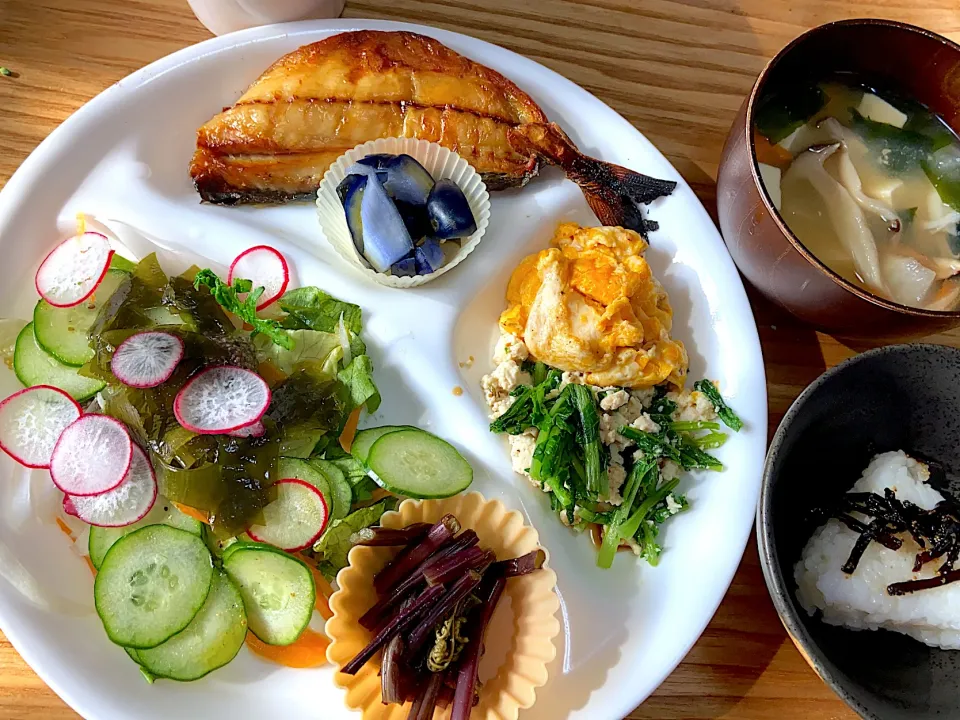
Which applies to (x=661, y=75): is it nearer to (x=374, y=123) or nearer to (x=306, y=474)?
(x=374, y=123)

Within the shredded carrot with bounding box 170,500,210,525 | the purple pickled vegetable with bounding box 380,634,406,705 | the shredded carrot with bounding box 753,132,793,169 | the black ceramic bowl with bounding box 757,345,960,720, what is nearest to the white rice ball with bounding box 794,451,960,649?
the black ceramic bowl with bounding box 757,345,960,720

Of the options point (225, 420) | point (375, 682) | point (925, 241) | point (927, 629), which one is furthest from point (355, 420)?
point (925, 241)

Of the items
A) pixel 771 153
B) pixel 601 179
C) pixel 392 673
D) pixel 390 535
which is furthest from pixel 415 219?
pixel 392 673

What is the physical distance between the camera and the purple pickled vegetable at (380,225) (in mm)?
2027

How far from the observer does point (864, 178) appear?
7.34 feet

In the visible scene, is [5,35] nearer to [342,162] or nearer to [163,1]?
[163,1]

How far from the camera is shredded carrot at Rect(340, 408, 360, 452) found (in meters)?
2.03

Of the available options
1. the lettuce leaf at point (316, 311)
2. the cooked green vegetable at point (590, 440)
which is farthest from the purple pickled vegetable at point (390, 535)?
the lettuce leaf at point (316, 311)

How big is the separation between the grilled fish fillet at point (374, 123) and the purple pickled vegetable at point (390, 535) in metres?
1.08

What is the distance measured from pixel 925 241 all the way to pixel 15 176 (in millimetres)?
2700

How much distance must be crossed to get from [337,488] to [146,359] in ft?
1.94

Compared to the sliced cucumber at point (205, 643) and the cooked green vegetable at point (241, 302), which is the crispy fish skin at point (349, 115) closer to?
the cooked green vegetable at point (241, 302)

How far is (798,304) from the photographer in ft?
6.82

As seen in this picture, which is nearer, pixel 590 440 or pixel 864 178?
pixel 590 440
